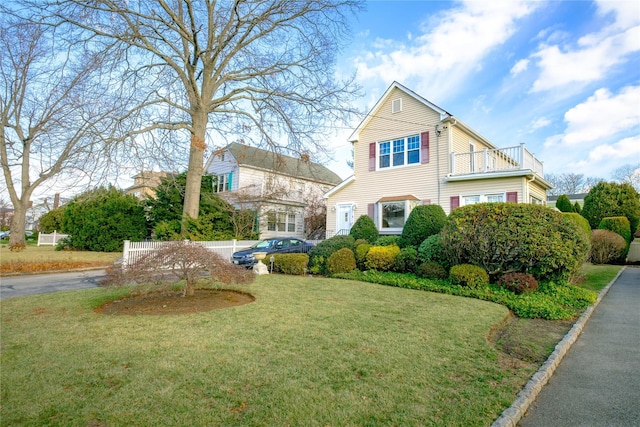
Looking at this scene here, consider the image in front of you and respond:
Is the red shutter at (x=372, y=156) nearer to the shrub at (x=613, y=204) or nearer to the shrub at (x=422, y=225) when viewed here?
the shrub at (x=422, y=225)

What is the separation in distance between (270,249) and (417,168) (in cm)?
829

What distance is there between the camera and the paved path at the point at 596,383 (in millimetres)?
3134

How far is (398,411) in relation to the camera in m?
2.95

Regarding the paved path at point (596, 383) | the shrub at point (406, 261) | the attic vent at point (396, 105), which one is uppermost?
the attic vent at point (396, 105)

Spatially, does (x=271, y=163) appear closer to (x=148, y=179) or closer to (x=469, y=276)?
(x=148, y=179)

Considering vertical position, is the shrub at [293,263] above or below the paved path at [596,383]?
above

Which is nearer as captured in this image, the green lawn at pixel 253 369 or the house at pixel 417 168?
the green lawn at pixel 253 369

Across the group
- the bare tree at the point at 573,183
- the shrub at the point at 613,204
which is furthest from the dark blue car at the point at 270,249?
the bare tree at the point at 573,183

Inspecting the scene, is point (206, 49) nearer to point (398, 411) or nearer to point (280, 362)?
point (280, 362)

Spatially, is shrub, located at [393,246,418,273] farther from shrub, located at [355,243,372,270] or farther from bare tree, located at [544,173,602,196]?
bare tree, located at [544,173,602,196]

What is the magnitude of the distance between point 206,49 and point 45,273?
11.4 m

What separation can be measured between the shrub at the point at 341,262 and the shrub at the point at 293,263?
0.97 m

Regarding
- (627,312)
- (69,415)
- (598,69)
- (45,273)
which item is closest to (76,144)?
(45,273)

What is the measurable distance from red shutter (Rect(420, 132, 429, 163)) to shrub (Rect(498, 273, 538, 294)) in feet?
29.7
